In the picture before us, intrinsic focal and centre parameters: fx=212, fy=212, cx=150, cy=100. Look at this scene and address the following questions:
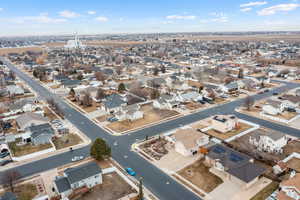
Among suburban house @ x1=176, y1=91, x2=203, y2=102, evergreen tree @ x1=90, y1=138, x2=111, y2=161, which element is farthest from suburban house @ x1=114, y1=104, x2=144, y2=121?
evergreen tree @ x1=90, y1=138, x2=111, y2=161

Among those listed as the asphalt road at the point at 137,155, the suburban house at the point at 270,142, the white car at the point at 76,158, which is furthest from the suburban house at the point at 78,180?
the suburban house at the point at 270,142

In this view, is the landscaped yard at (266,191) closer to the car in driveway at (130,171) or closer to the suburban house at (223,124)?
the car in driveway at (130,171)

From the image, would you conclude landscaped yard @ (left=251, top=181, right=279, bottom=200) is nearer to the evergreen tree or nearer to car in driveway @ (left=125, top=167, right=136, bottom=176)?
car in driveway @ (left=125, top=167, right=136, bottom=176)

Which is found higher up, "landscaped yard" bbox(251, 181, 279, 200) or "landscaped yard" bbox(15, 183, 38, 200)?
"landscaped yard" bbox(251, 181, 279, 200)

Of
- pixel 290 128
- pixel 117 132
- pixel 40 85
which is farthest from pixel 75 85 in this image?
pixel 290 128

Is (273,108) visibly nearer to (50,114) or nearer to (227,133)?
(227,133)

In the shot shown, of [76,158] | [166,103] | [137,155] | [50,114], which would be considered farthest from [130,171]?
[50,114]
